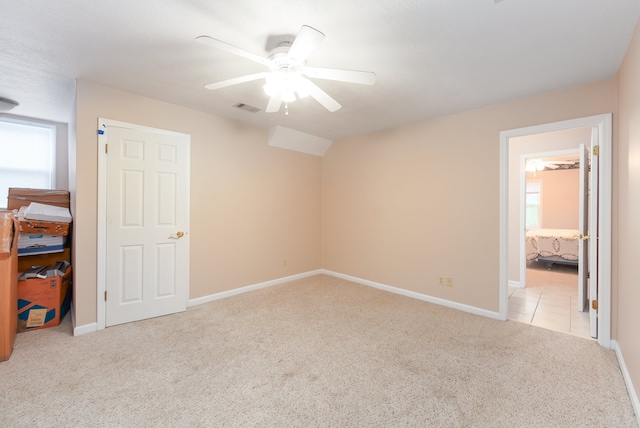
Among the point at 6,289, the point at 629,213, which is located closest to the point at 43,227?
the point at 6,289

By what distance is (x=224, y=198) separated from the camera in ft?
12.6

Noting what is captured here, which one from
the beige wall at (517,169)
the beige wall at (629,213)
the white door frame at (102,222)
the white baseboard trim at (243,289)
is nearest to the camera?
the beige wall at (629,213)

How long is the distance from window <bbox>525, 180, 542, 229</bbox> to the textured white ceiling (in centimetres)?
628

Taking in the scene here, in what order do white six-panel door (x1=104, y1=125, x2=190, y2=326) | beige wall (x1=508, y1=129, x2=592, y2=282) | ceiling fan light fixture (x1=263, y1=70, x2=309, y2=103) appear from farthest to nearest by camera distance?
beige wall (x1=508, y1=129, x2=592, y2=282)
white six-panel door (x1=104, y1=125, x2=190, y2=326)
ceiling fan light fixture (x1=263, y1=70, x2=309, y2=103)

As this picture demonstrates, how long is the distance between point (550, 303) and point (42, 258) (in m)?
6.34

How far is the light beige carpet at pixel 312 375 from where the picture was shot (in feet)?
5.54

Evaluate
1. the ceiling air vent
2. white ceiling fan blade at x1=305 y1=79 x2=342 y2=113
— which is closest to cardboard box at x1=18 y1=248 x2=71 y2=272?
the ceiling air vent

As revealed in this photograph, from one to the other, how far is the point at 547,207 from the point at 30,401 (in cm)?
1001

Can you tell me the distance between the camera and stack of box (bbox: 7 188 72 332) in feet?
9.05

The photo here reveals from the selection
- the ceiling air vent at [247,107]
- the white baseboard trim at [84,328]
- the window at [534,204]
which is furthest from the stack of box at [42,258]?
the window at [534,204]

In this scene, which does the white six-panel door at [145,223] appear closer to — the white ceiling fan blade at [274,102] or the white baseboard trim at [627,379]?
the white ceiling fan blade at [274,102]

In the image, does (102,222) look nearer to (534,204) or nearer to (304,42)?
(304,42)

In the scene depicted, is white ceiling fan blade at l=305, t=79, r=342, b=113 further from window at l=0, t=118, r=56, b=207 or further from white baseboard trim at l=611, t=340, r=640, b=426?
window at l=0, t=118, r=56, b=207

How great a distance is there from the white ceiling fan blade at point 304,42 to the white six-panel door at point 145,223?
7.11 ft
